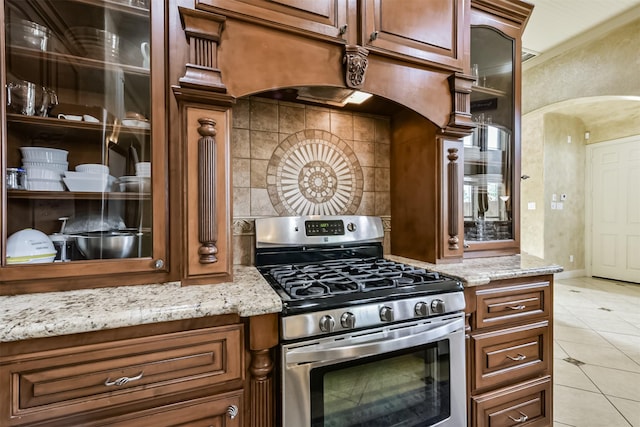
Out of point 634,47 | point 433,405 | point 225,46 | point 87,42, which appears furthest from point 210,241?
point 634,47

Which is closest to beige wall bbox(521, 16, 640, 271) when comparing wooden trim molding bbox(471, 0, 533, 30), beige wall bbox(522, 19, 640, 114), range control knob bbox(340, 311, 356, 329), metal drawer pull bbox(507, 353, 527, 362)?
beige wall bbox(522, 19, 640, 114)

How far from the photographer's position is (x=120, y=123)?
1.24 metres

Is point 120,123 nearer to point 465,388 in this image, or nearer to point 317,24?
point 317,24

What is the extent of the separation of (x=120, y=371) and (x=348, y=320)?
709 millimetres

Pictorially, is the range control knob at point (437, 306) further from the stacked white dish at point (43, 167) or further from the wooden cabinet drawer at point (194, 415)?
the stacked white dish at point (43, 167)

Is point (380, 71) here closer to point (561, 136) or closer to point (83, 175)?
Answer: point (83, 175)

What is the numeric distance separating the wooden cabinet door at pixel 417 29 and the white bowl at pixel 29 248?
1.53 m

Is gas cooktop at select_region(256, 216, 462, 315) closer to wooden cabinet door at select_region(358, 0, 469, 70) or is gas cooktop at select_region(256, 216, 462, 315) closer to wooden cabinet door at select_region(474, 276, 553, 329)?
wooden cabinet door at select_region(474, 276, 553, 329)

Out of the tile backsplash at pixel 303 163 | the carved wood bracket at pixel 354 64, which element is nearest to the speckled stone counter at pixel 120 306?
the tile backsplash at pixel 303 163

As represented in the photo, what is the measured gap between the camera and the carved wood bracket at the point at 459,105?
1.62 metres

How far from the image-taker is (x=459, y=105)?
1638 mm

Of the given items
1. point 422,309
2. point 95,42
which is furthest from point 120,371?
point 95,42

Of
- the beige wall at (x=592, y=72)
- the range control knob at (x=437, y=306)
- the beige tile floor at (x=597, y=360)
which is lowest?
the beige tile floor at (x=597, y=360)

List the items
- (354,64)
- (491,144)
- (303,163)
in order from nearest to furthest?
1. (354,64)
2. (303,163)
3. (491,144)
